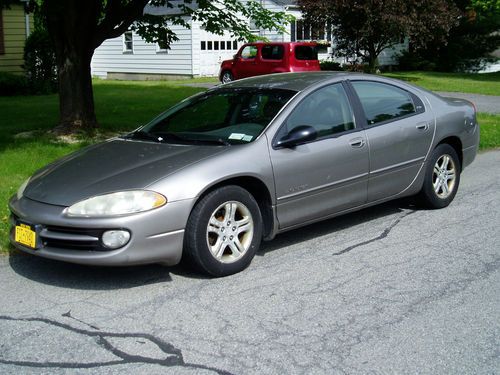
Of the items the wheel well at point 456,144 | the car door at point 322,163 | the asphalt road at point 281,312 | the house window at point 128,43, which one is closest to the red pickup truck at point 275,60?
the house window at point 128,43

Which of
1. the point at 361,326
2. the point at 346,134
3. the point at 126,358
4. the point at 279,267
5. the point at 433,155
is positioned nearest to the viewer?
the point at 126,358

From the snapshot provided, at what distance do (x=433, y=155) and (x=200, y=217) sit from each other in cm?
302

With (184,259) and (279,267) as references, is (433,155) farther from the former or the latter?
(184,259)

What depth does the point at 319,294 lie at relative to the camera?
4.75m

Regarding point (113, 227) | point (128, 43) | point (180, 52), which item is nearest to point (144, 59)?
point (128, 43)

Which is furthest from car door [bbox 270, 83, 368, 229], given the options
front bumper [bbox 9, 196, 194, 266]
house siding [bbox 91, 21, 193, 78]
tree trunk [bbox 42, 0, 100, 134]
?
house siding [bbox 91, 21, 193, 78]

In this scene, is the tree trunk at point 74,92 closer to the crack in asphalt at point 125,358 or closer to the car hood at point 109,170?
the car hood at point 109,170

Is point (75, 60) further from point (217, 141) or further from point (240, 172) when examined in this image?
point (240, 172)

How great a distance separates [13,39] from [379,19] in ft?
41.1

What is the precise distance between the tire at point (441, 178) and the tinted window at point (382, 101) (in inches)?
22.9

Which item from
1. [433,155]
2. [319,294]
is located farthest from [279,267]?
[433,155]

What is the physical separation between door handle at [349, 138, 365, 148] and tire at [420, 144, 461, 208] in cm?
109

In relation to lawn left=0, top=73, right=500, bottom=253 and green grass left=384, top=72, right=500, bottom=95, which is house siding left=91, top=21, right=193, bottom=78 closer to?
lawn left=0, top=73, right=500, bottom=253

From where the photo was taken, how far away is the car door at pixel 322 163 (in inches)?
217
